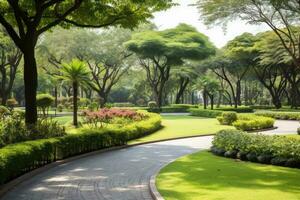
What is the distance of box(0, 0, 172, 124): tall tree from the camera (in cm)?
1877

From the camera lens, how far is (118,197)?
1045 cm

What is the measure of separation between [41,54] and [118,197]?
5130cm

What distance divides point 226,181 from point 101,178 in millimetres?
3688

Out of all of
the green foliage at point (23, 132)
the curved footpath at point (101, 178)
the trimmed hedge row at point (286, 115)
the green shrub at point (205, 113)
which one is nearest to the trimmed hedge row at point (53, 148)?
the curved footpath at point (101, 178)

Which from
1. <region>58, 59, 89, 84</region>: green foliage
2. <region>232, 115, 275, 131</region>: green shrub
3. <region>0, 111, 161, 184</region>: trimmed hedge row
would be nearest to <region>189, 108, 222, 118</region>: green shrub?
<region>232, 115, 275, 131</region>: green shrub

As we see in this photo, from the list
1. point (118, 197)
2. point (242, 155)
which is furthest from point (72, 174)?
point (242, 155)

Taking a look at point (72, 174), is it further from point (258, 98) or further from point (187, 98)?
point (187, 98)

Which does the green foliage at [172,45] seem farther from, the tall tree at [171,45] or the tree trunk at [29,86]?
the tree trunk at [29,86]

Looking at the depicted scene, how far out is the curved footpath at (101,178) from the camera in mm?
10758

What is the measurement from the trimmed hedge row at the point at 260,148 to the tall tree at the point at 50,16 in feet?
24.2

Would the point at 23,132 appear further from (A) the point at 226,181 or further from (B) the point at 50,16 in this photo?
(A) the point at 226,181

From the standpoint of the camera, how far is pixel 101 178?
13.0m

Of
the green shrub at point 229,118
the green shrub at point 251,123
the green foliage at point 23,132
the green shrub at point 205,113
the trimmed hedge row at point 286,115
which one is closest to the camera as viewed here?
the green foliage at point 23,132

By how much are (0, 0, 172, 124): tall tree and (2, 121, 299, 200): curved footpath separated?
4.47m
